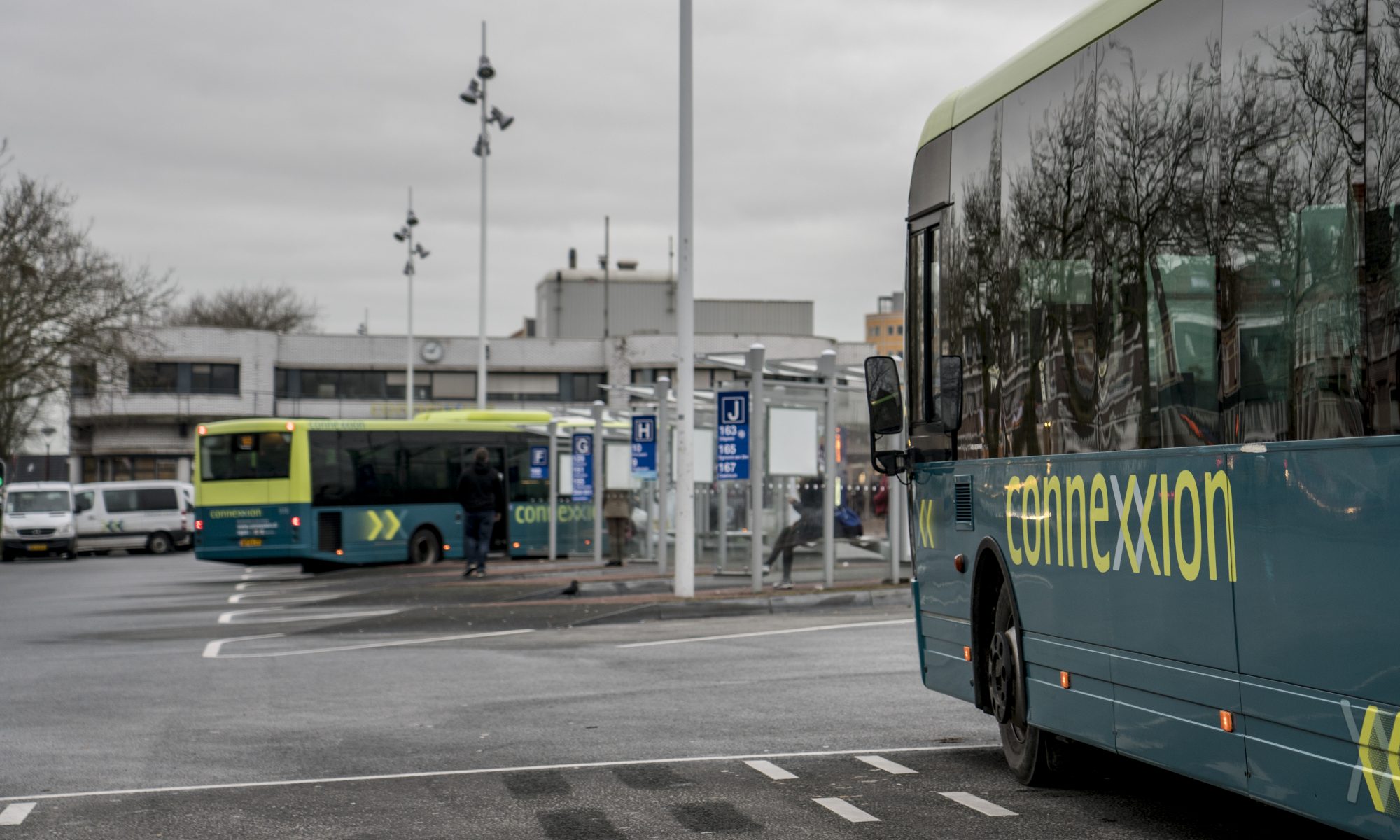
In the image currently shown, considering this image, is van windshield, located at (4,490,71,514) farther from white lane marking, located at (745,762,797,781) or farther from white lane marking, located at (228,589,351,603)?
white lane marking, located at (745,762,797,781)

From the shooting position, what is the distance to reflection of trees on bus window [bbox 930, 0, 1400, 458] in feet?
16.2

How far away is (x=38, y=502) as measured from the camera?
48031 mm

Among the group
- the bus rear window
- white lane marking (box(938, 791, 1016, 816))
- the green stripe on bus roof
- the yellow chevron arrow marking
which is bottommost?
white lane marking (box(938, 791, 1016, 816))

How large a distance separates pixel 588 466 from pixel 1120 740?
83.2ft

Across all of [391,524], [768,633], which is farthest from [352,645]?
[391,524]

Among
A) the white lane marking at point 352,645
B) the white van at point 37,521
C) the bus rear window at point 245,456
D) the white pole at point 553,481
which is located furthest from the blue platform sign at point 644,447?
the white van at point 37,521

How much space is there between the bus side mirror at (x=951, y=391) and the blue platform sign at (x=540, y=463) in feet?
87.6

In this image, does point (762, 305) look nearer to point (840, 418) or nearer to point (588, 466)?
point (588, 466)

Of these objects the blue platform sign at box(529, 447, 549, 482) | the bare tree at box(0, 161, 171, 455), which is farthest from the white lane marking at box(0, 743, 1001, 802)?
the bare tree at box(0, 161, 171, 455)

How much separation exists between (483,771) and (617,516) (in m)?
21.4

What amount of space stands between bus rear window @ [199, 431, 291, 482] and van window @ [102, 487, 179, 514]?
64.2ft

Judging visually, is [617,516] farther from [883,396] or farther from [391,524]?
[883,396]

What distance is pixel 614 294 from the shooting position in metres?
95.7

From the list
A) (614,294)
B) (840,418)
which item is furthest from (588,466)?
(614,294)
